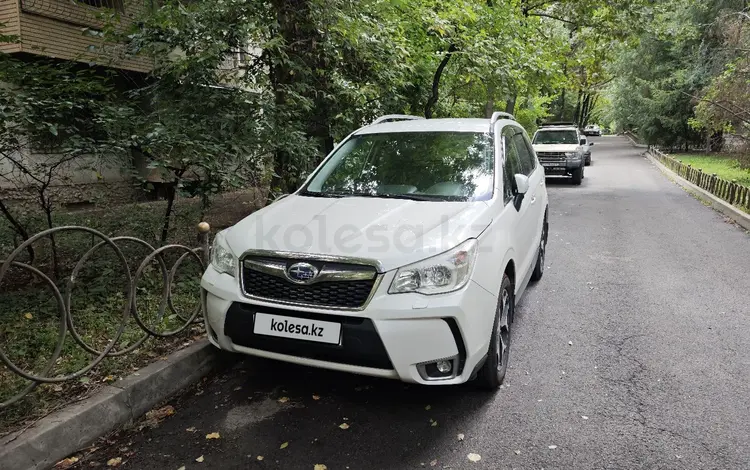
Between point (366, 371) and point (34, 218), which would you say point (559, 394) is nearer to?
point (366, 371)

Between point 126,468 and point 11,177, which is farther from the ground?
point 11,177

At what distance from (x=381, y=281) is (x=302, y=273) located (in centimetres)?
48

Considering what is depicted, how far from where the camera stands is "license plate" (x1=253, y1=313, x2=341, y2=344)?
293cm

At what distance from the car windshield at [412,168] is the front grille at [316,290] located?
1.12m

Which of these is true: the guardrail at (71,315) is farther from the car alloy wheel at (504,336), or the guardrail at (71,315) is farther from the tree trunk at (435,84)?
the tree trunk at (435,84)

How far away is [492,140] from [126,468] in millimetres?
3496

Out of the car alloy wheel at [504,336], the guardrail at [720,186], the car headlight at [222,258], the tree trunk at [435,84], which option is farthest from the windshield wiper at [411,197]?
the guardrail at [720,186]

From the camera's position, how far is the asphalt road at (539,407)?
2.81 meters

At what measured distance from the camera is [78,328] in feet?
13.2

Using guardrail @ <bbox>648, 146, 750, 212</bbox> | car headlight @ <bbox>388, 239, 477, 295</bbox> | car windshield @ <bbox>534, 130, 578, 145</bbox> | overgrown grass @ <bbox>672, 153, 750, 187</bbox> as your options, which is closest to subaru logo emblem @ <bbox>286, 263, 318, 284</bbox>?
car headlight @ <bbox>388, 239, 477, 295</bbox>

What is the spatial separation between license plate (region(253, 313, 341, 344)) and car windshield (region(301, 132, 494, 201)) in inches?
51.3

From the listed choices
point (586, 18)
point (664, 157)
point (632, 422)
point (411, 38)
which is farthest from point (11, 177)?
point (664, 157)

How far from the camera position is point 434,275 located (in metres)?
2.93

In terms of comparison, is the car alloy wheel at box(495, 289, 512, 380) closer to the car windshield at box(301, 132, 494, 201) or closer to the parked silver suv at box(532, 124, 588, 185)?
the car windshield at box(301, 132, 494, 201)
